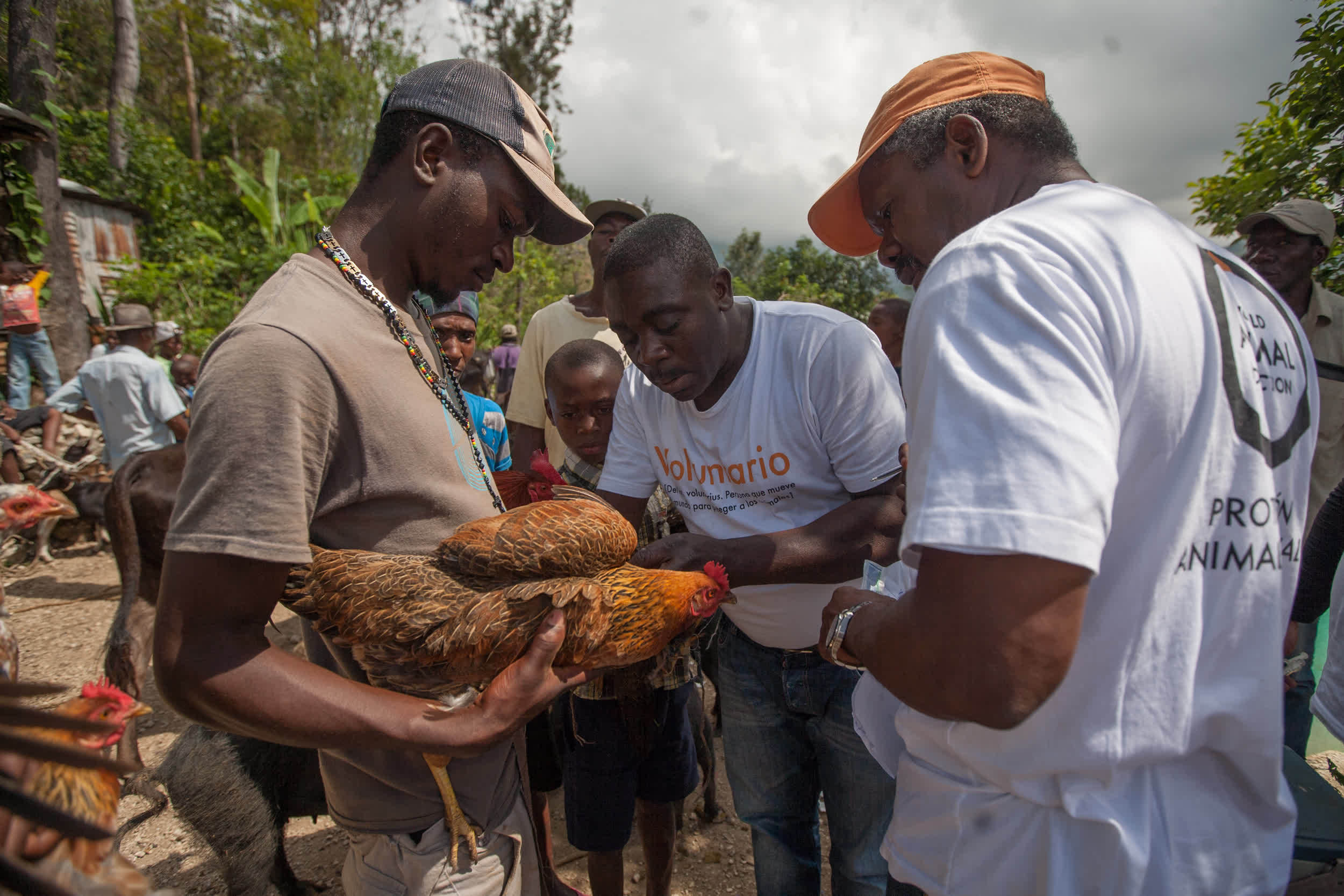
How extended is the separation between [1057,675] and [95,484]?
8.06 metres

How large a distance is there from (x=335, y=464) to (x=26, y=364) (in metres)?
10.6

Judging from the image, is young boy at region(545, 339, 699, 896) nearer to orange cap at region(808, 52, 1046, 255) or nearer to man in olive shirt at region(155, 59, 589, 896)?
man in olive shirt at region(155, 59, 589, 896)

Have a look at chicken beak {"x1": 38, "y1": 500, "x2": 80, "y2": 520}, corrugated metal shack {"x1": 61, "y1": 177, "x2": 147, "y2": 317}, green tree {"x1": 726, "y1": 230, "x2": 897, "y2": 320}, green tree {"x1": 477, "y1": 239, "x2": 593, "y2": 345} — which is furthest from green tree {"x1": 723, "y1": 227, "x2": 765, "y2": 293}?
chicken beak {"x1": 38, "y1": 500, "x2": 80, "y2": 520}

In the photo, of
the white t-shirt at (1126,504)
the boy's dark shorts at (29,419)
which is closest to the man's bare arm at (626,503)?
the white t-shirt at (1126,504)

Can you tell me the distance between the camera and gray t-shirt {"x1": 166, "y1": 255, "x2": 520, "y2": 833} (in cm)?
118

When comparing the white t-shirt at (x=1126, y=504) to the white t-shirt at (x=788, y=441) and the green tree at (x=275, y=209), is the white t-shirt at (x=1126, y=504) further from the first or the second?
the green tree at (x=275, y=209)

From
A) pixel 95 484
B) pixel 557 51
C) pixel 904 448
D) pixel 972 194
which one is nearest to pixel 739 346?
pixel 904 448

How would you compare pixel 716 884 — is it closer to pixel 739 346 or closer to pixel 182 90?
pixel 739 346

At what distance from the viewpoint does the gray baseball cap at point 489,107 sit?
1.59 meters

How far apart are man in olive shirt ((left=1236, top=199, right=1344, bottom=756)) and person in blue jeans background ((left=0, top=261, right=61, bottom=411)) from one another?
12.2 m

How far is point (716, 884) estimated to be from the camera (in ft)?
11.1

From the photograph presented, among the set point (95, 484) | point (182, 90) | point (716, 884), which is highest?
point (182, 90)

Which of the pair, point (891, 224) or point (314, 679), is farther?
point (891, 224)

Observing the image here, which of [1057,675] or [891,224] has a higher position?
[891,224]
